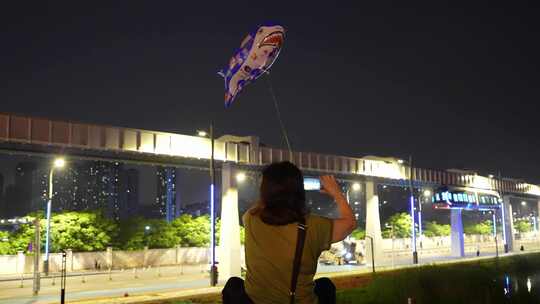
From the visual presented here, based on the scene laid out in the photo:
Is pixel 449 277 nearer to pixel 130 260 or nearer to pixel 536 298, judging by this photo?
pixel 536 298

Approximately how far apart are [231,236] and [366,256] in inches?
761

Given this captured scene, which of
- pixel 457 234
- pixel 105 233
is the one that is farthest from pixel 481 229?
pixel 105 233

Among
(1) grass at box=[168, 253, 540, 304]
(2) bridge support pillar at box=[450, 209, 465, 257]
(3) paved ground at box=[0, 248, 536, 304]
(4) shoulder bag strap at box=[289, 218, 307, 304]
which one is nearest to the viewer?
(4) shoulder bag strap at box=[289, 218, 307, 304]

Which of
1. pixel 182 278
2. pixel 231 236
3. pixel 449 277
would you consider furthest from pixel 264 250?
pixel 182 278

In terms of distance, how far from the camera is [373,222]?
4944 cm

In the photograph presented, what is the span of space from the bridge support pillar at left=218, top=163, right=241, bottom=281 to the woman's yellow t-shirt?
33.1m

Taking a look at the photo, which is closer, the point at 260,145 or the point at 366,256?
the point at 260,145

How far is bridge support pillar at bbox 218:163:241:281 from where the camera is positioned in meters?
36.1

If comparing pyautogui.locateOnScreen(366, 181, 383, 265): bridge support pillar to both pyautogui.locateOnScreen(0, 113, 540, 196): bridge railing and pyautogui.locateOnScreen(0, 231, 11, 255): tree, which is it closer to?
pyautogui.locateOnScreen(0, 113, 540, 196): bridge railing

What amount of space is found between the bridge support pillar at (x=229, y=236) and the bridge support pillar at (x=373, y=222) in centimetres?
1718

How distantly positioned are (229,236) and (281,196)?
33.4m

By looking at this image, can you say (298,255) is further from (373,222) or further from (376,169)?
(373,222)

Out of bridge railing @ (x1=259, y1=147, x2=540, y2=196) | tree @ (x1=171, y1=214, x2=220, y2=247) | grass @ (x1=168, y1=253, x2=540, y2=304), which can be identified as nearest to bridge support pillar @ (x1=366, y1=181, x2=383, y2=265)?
bridge railing @ (x1=259, y1=147, x2=540, y2=196)

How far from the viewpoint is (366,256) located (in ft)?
168
